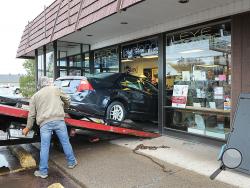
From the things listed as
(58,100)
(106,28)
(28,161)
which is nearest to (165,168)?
(58,100)

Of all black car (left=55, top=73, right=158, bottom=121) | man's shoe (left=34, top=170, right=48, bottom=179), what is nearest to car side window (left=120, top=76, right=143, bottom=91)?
black car (left=55, top=73, right=158, bottom=121)

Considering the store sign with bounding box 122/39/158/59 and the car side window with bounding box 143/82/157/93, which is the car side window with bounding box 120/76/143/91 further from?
the store sign with bounding box 122/39/158/59

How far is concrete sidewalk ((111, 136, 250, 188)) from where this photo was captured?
17.7 feet

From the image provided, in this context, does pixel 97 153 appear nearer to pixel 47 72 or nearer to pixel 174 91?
pixel 174 91

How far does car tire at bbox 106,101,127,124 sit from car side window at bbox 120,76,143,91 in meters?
0.68

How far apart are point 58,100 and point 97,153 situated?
6.14ft

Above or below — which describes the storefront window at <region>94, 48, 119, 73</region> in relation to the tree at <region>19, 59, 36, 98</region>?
above

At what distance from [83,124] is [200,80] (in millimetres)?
3213

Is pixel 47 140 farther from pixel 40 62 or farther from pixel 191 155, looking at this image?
pixel 40 62

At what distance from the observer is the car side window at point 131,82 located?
9633mm

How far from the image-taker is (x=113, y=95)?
9070mm

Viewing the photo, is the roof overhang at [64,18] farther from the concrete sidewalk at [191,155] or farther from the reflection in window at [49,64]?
the concrete sidewalk at [191,155]

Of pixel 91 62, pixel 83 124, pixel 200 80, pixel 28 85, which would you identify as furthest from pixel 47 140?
pixel 28 85

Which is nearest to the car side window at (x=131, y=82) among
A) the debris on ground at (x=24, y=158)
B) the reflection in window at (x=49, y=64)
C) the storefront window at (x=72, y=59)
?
the debris on ground at (x=24, y=158)
